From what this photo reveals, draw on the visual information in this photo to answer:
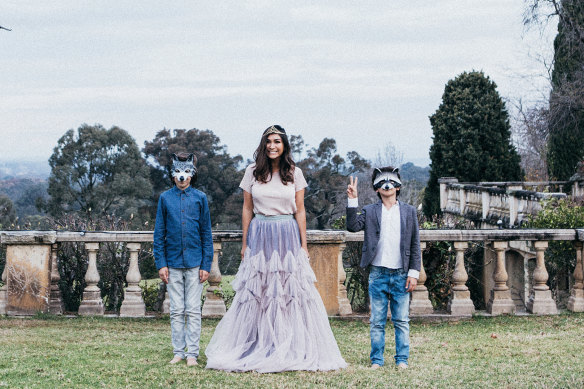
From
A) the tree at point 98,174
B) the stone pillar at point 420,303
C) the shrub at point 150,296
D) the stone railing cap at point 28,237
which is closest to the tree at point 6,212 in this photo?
the tree at point 98,174

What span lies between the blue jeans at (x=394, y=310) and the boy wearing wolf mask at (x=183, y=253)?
1.44m

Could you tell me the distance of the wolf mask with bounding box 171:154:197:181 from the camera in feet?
17.5

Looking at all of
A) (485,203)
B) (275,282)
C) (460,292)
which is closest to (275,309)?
(275,282)

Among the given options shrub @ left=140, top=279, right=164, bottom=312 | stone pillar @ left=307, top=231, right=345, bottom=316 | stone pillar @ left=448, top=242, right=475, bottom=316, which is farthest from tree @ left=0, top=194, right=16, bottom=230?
stone pillar @ left=448, top=242, right=475, bottom=316

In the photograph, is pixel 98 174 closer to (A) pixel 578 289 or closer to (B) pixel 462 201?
(B) pixel 462 201

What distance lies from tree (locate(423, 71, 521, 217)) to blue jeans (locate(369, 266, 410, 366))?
22.1m

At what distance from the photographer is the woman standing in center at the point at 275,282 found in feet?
16.8

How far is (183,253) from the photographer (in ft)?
17.3

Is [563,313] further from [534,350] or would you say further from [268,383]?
[268,383]

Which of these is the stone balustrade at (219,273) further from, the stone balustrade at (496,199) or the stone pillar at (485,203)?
the stone pillar at (485,203)

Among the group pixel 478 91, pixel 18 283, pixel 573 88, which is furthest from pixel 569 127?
pixel 18 283

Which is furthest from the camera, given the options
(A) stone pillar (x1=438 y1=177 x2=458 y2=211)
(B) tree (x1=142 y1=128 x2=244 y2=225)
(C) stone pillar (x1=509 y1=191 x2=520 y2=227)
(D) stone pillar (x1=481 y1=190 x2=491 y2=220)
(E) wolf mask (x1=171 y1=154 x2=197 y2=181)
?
(B) tree (x1=142 y1=128 x2=244 y2=225)

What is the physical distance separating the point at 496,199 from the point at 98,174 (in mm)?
27498

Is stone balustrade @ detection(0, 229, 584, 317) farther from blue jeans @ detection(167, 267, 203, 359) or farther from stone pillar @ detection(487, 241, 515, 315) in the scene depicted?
blue jeans @ detection(167, 267, 203, 359)
